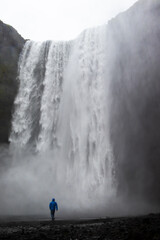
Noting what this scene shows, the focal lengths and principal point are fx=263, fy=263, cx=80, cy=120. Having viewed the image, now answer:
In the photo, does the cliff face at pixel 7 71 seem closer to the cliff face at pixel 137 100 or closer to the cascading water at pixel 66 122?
the cascading water at pixel 66 122

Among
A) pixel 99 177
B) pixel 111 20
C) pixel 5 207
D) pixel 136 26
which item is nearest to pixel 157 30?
pixel 136 26

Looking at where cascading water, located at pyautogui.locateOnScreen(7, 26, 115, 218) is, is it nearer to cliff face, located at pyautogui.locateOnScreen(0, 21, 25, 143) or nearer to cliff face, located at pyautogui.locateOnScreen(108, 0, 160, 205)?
cliff face, located at pyautogui.locateOnScreen(0, 21, 25, 143)

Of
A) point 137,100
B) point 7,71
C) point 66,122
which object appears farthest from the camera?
point 7,71

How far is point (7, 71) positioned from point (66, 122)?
9.06 metres

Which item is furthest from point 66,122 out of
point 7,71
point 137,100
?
point 7,71

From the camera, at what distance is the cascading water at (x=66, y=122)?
23.0 meters

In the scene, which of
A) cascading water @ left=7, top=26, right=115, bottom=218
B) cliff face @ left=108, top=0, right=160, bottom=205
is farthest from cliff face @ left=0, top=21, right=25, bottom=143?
cliff face @ left=108, top=0, right=160, bottom=205

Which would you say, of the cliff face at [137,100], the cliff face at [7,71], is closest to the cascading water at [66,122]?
the cliff face at [7,71]

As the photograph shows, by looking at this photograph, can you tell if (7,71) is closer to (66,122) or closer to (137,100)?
(66,122)

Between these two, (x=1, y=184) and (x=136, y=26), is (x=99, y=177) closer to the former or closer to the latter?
(x=1, y=184)

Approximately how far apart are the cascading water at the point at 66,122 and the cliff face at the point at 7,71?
0.71 meters

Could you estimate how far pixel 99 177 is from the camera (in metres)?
22.7

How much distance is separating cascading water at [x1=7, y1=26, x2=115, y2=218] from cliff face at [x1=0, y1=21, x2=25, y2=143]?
0.71 meters

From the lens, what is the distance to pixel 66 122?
26453 millimetres
